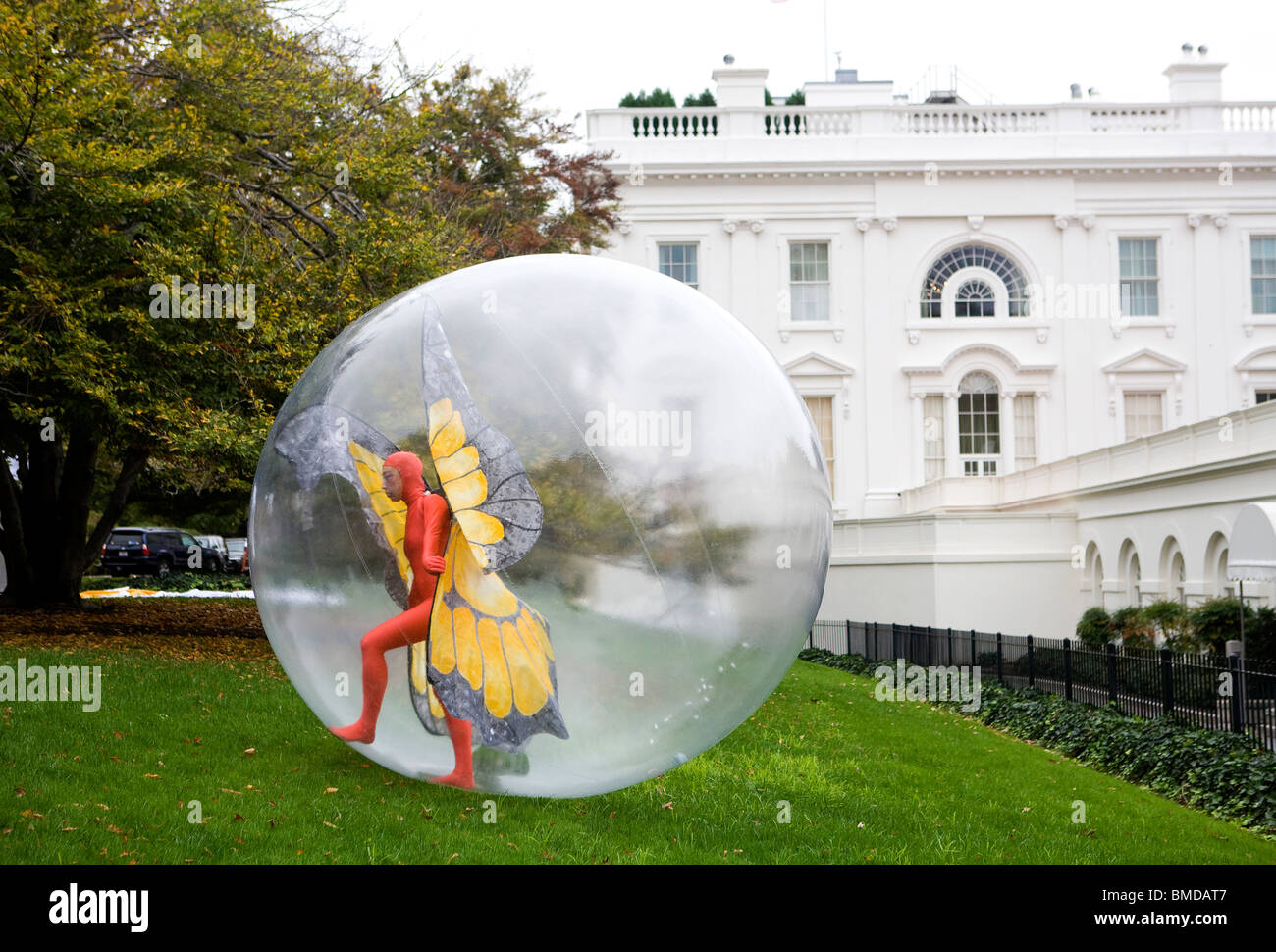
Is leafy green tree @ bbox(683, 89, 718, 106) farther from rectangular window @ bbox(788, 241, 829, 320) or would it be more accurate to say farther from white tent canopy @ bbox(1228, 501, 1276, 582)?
white tent canopy @ bbox(1228, 501, 1276, 582)

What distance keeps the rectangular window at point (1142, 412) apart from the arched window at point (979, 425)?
12.9 ft

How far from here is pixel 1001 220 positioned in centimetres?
3638

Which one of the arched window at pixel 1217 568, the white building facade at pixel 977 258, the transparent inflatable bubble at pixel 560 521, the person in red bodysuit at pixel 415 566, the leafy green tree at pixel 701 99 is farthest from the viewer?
the leafy green tree at pixel 701 99

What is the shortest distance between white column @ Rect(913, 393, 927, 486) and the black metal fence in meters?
12.4

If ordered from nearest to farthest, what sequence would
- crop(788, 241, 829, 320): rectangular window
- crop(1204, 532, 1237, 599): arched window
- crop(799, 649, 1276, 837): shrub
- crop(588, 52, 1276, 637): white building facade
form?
crop(799, 649, 1276, 837): shrub
crop(1204, 532, 1237, 599): arched window
crop(588, 52, 1276, 637): white building facade
crop(788, 241, 829, 320): rectangular window

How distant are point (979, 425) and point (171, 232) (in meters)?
26.7

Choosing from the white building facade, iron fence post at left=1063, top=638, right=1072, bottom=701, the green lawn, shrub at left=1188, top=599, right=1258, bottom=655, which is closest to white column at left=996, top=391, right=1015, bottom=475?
the white building facade

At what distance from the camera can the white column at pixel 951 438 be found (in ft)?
117

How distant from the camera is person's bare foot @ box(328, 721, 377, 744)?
21.0 feet

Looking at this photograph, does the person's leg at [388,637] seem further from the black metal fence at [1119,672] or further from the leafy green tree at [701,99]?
the leafy green tree at [701,99]

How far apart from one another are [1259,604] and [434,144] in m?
18.5

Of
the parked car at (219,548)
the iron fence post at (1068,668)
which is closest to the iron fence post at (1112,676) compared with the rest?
the iron fence post at (1068,668)

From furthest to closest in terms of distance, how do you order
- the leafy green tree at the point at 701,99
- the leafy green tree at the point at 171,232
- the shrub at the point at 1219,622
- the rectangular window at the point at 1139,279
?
1. the leafy green tree at the point at 701,99
2. the rectangular window at the point at 1139,279
3. the shrub at the point at 1219,622
4. the leafy green tree at the point at 171,232

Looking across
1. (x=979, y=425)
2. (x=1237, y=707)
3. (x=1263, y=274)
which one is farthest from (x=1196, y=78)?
(x=1237, y=707)
